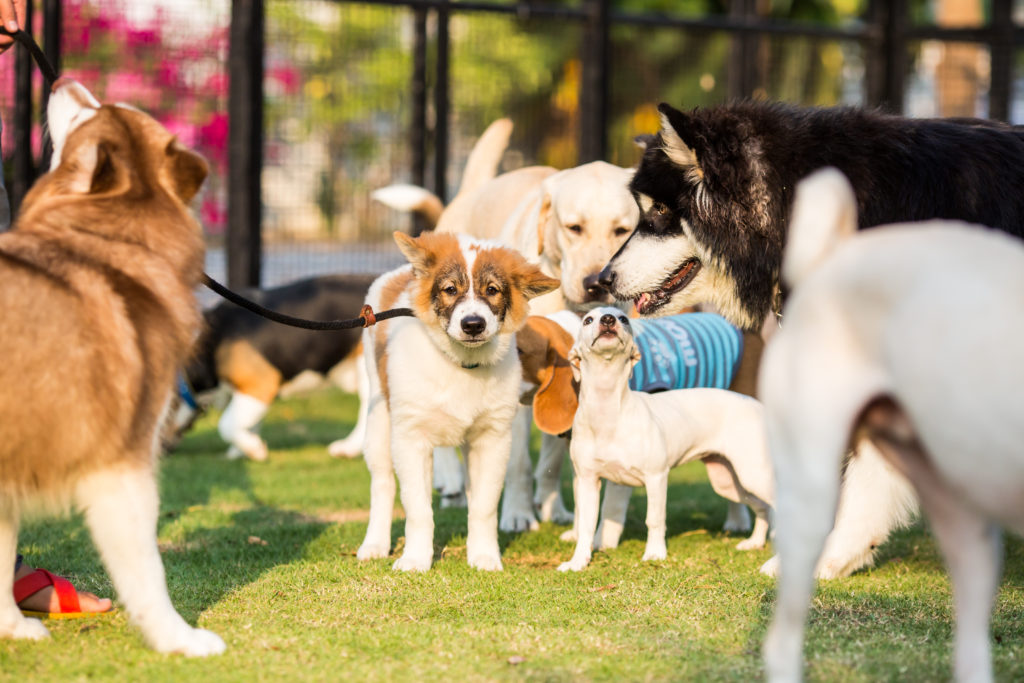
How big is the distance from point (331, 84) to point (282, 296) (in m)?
2.06

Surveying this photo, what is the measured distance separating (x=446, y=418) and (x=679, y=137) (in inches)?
60.2

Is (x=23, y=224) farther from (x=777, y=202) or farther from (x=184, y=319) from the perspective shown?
(x=777, y=202)

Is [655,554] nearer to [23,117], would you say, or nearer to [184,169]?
[184,169]

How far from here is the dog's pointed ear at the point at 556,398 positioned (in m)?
5.38

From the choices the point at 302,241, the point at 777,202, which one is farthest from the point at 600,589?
the point at 302,241

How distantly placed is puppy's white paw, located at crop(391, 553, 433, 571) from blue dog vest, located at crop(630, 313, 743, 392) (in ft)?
4.68

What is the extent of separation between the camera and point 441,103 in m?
9.86

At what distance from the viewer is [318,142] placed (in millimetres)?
9852

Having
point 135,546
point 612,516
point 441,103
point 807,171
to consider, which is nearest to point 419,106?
point 441,103

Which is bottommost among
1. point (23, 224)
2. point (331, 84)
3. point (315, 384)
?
point (315, 384)

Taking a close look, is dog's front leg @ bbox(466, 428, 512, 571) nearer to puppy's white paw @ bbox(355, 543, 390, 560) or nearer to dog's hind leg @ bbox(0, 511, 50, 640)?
puppy's white paw @ bbox(355, 543, 390, 560)

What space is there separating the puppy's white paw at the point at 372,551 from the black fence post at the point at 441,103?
17.0 feet

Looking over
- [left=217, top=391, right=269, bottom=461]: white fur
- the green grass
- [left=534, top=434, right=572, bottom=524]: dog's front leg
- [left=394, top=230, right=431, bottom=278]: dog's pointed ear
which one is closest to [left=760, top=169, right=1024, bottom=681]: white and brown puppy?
the green grass

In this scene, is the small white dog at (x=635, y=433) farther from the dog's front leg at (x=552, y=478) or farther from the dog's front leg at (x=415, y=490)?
the dog's front leg at (x=552, y=478)
